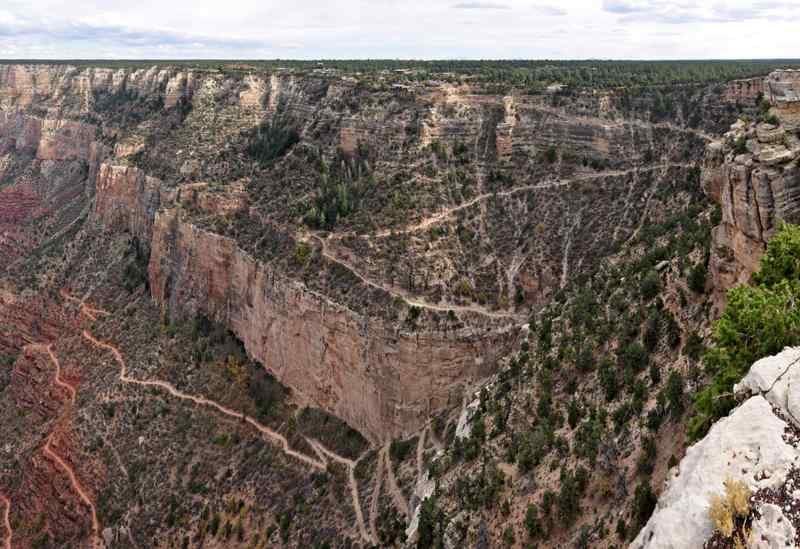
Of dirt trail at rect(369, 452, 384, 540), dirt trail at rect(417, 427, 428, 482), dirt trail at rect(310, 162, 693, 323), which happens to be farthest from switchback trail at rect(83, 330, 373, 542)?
dirt trail at rect(310, 162, 693, 323)

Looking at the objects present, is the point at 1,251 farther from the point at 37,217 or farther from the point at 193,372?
the point at 193,372

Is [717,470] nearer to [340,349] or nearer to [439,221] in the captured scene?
[340,349]

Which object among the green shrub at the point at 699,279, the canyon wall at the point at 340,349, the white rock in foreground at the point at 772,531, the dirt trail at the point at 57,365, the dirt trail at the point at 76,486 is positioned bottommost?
the dirt trail at the point at 76,486

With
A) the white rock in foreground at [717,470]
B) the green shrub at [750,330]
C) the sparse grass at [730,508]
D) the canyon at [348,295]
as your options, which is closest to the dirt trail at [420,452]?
the canyon at [348,295]

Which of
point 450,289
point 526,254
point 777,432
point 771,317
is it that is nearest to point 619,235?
point 526,254

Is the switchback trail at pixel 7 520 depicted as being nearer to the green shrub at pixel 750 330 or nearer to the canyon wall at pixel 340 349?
the canyon wall at pixel 340 349

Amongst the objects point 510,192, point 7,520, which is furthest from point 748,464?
point 7,520

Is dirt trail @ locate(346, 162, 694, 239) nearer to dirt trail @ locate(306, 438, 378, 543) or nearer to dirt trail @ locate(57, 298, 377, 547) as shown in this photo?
dirt trail @ locate(57, 298, 377, 547)
